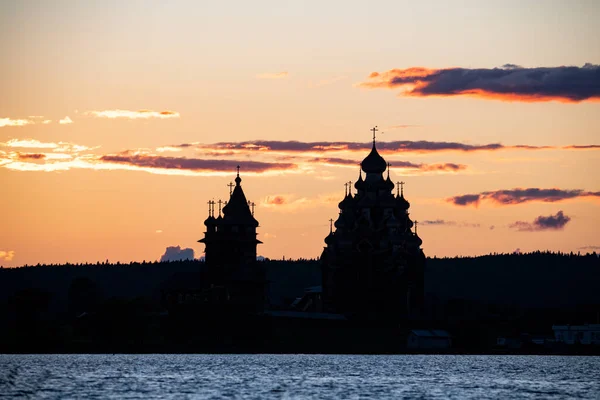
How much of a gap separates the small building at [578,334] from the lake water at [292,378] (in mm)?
26591

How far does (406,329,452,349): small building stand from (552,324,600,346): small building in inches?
555

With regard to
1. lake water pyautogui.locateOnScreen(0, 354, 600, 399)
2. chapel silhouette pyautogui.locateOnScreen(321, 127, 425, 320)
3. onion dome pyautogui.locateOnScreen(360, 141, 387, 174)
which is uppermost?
onion dome pyautogui.locateOnScreen(360, 141, 387, 174)

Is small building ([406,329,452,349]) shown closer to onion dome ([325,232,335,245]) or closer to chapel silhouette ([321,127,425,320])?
chapel silhouette ([321,127,425,320])

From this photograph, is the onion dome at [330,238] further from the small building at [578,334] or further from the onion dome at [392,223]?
the small building at [578,334]

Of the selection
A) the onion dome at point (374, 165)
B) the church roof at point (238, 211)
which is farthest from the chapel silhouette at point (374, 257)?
the church roof at point (238, 211)

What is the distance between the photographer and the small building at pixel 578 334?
185875 millimetres

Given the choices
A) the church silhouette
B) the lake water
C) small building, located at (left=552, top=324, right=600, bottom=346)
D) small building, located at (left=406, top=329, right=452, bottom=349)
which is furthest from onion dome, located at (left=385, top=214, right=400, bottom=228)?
the lake water

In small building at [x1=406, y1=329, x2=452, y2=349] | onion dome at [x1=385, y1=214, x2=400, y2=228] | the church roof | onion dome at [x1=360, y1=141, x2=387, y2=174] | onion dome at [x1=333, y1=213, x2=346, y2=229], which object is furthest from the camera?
onion dome at [x1=333, y1=213, x2=346, y2=229]

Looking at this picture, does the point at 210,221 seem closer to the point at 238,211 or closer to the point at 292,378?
the point at 238,211

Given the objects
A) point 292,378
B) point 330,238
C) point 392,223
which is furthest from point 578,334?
point 292,378

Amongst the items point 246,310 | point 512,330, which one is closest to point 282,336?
point 246,310

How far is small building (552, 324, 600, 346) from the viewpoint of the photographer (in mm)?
185875

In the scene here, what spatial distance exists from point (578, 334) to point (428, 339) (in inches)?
742

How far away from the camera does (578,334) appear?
7372 inches
